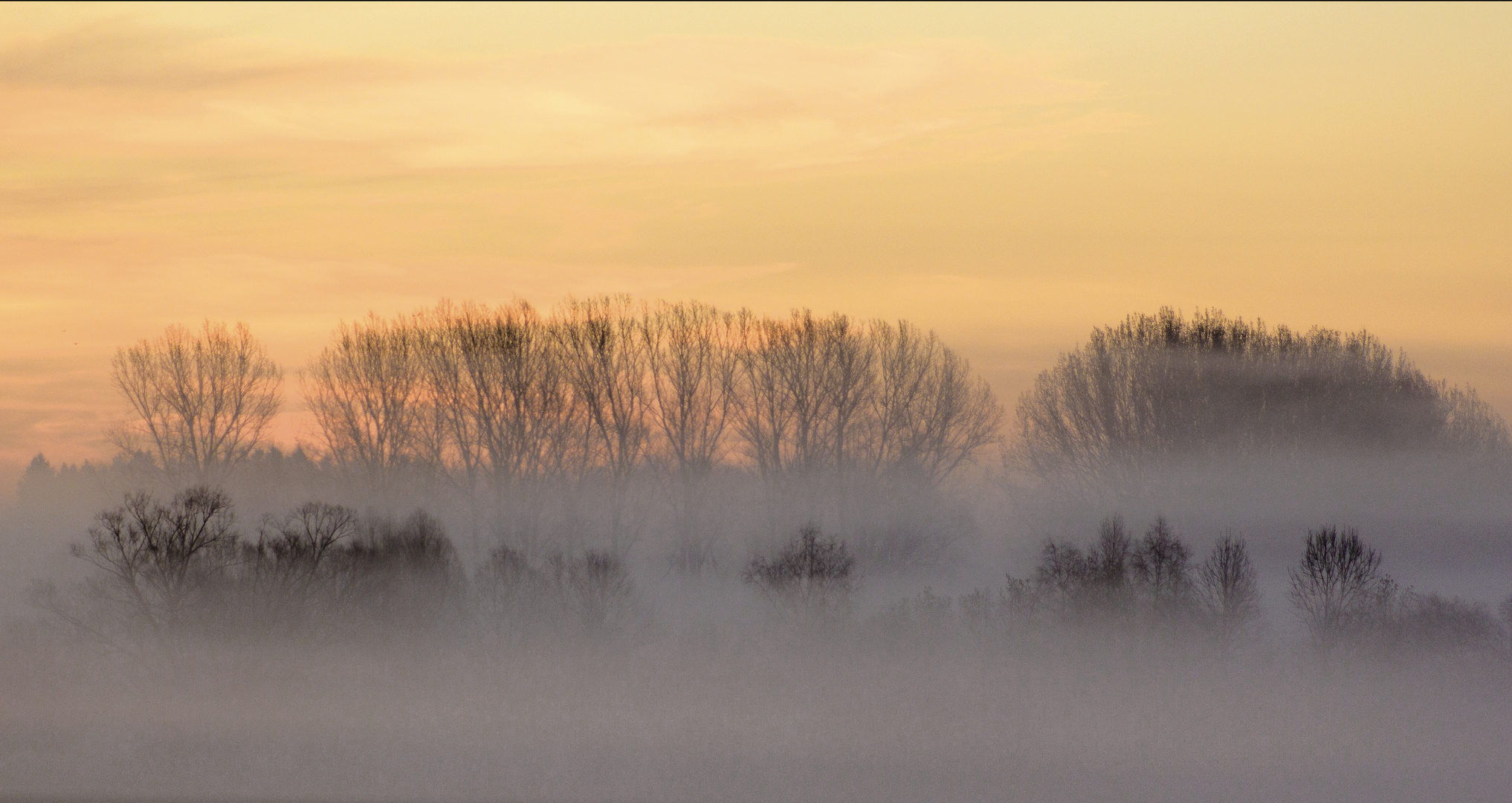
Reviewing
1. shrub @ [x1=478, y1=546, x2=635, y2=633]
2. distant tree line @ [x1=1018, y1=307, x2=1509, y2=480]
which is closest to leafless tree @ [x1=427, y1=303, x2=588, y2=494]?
shrub @ [x1=478, y1=546, x2=635, y2=633]

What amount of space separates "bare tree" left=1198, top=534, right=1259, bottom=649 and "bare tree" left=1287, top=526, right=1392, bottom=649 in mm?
1740

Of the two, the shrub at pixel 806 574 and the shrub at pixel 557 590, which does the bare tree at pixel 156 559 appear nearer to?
the shrub at pixel 557 590

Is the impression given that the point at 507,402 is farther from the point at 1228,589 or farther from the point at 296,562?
the point at 1228,589

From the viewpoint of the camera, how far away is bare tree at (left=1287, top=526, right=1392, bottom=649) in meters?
50.2

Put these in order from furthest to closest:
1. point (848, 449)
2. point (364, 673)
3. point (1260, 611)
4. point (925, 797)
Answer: point (848, 449) → point (1260, 611) → point (364, 673) → point (925, 797)

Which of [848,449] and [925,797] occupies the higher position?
[848,449]

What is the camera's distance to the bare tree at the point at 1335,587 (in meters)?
50.2

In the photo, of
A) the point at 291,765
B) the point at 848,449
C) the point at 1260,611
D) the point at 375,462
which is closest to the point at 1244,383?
the point at 1260,611

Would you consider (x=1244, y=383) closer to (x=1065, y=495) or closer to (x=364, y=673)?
(x=1065, y=495)

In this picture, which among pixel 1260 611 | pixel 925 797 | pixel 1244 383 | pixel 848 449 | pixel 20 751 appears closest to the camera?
pixel 925 797

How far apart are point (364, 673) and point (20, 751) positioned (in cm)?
1024

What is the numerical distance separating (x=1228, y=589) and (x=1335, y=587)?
399cm

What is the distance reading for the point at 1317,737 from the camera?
131ft

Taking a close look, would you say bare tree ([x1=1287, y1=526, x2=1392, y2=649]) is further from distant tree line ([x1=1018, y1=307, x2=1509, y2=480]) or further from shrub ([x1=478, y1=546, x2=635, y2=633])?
shrub ([x1=478, y1=546, x2=635, y2=633])
